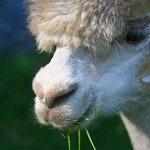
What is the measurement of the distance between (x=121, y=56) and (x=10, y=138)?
2.53m

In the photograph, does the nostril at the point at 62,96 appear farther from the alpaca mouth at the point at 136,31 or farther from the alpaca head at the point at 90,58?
the alpaca mouth at the point at 136,31

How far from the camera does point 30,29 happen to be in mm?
2740

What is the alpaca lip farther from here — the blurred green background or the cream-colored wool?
the blurred green background

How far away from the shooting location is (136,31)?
2.53 m

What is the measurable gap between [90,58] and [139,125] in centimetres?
40

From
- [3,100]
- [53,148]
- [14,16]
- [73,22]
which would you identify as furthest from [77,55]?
[14,16]

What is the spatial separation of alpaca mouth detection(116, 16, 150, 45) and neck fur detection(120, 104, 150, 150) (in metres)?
0.29

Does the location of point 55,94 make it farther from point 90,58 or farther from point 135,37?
point 135,37

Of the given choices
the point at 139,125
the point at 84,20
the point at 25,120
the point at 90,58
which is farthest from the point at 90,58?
the point at 25,120

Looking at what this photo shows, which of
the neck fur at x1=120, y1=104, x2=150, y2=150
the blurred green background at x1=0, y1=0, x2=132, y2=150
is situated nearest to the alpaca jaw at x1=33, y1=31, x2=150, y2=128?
the neck fur at x1=120, y1=104, x2=150, y2=150

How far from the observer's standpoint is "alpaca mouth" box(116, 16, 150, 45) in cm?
251

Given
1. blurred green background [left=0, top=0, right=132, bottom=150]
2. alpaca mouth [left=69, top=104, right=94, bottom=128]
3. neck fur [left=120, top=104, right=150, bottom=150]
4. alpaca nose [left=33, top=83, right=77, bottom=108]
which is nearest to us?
alpaca nose [left=33, top=83, right=77, bottom=108]

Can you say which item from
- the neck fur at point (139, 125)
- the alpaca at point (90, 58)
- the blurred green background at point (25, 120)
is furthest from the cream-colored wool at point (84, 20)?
the blurred green background at point (25, 120)

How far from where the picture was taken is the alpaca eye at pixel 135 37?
2.53 m
